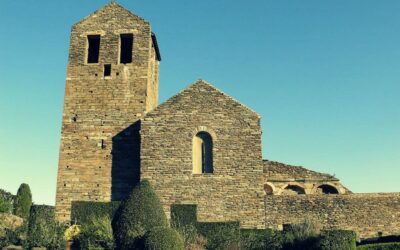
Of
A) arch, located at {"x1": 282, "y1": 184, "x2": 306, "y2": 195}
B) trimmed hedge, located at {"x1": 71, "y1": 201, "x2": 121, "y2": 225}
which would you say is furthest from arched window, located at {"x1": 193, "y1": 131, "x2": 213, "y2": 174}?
arch, located at {"x1": 282, "y1": 184, "x2": 306, "y2": 195}

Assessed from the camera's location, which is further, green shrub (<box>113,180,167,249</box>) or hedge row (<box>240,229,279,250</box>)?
hedge row (<box>240,229,279,250</box>)

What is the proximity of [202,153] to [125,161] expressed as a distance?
14.3 ft

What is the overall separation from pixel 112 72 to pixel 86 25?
356cm

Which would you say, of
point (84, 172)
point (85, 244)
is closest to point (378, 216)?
point (85, 244)

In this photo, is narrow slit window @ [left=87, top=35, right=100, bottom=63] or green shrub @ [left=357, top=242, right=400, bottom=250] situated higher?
narrow slit window @ [left=87, top=35, right=100, bottom=63]

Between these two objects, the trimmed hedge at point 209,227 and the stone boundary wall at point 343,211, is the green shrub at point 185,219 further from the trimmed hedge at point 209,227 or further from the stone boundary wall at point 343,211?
the stone boundary wall at point 343,211

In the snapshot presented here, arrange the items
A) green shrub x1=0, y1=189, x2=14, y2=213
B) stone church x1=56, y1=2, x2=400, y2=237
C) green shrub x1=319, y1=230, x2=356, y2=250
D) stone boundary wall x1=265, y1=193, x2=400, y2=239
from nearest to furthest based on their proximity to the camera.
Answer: green shrub x1=319, y1=230, x2=356, y2=250 < stone boundary wall x1=265, y1=193, x2=400, y2=239 < stone church x1=56, y1=2, x2=400, y2=237 < green shrub x1=0, y1=189, x2=14, y2=213

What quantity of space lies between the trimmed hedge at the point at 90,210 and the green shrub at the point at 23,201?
6.15 meters

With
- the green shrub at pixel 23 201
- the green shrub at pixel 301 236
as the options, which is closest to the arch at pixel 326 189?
the green shrub at pixel 301 236

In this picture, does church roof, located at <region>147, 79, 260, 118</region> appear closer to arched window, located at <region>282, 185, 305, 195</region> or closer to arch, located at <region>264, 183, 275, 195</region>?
arch, located at <region>264, 183, 275, 195</region>

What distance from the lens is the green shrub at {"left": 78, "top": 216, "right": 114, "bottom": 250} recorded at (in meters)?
16.4

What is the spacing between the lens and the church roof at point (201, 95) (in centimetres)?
2164

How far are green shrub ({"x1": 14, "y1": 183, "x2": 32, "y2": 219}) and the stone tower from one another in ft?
14.1

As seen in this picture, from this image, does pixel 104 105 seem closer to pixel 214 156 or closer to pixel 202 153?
pixel 202 153
